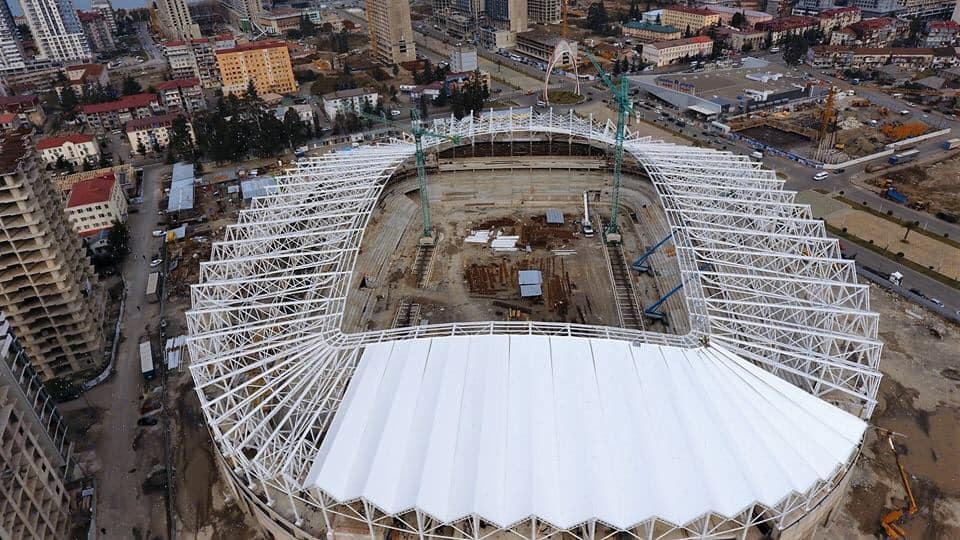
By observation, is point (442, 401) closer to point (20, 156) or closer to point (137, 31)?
point (20, 156)

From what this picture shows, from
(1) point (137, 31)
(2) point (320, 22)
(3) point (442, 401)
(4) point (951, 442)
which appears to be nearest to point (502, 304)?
(3) point (442, 401)

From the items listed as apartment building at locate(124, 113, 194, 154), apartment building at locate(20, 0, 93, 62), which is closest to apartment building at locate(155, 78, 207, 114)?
apartment building at locate(124, 113, 194, 154)

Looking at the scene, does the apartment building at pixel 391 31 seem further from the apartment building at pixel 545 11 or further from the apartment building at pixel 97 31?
the apartment building at pixel 97 31

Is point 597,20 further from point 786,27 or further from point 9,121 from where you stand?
point 9,121

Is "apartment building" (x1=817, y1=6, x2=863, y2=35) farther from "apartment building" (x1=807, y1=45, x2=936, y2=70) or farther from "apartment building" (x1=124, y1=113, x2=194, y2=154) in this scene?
"apartment building" (x1=124, y1=113, x2=194, y2=154)

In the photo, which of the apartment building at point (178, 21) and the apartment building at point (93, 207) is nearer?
the apartment building at point (93, 207)

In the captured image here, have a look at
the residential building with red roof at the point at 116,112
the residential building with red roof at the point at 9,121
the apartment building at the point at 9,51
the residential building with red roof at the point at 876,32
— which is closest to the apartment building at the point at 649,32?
the residential building with red roof at the point at 876,32
